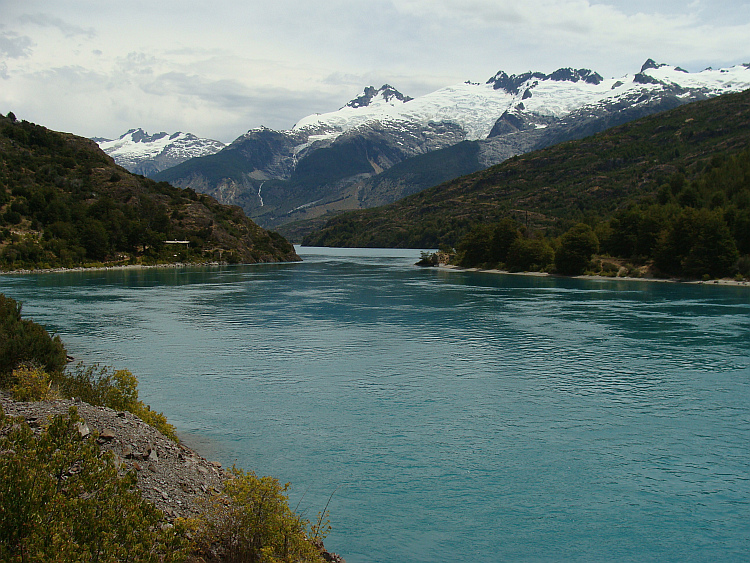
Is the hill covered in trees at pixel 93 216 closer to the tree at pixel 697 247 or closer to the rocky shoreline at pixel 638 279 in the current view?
the rocky shoreline at pixel 638 279

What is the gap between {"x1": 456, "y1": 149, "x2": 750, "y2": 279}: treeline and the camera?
3743 inches

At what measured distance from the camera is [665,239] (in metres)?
101

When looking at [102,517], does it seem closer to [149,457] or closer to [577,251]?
[149,457]

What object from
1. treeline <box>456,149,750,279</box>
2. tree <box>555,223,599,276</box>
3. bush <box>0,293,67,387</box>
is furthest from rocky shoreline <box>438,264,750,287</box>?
bush <box>0,293,67,387</box>

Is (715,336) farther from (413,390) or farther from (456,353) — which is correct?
(413,390)

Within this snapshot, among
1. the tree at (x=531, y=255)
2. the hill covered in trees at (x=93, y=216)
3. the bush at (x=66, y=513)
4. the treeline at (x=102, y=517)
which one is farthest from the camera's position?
the tree at (x=531, y=255)

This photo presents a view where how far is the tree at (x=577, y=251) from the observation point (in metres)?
112

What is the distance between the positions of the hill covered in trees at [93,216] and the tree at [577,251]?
85899mm

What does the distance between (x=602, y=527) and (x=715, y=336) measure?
34.8 metres

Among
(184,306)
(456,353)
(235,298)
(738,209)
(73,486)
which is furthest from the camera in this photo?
(738,209)

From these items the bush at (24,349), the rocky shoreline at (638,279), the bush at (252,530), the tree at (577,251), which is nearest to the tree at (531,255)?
the rocky shoreline at (638,279)

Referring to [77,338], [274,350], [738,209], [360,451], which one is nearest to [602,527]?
[360,451]

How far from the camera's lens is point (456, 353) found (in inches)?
1501

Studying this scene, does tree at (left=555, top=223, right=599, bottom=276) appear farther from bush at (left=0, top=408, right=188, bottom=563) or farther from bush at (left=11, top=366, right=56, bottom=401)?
bush at (left=0, top=408, right=188, bottom=563)
